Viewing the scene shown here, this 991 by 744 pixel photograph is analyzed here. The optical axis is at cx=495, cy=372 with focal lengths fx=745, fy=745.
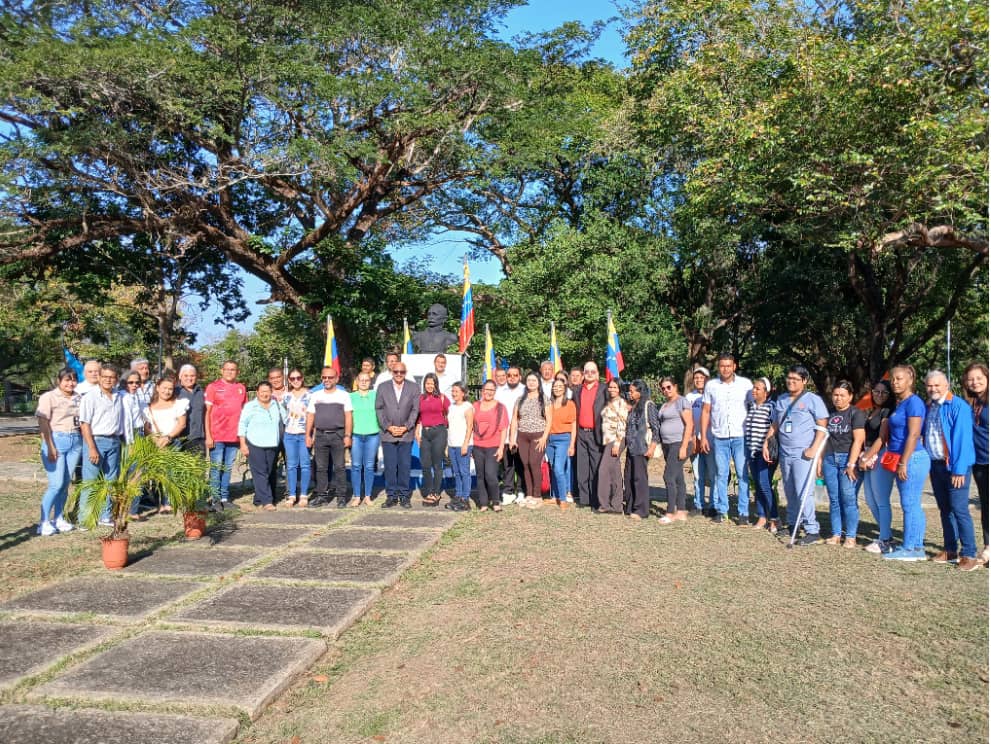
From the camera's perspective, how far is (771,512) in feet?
24.2

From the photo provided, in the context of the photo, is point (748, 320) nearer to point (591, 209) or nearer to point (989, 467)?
point (591, 209)

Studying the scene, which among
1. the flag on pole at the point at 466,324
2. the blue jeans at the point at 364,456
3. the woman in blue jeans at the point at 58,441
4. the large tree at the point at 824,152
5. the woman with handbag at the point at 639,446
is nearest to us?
the woman in blue jeans at the point at 58,441

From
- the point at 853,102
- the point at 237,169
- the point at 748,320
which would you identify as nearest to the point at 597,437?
the point at 853,102

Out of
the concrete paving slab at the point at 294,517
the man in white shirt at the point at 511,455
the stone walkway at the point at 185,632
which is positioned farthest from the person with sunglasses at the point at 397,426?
the stone walkway at the point at 185,632

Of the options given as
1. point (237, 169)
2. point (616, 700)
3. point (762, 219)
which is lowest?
point (616, 700)

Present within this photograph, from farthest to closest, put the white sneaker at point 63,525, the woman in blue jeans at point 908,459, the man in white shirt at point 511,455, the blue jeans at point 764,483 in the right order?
the man in white shirt at point 511,455 → the blue jeans at point 764,483 → the white sneaker at point 63,525 → the woman in blue jeans at point 908,459

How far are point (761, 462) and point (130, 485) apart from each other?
5592 mm

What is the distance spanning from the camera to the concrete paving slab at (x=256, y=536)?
650 centimetres

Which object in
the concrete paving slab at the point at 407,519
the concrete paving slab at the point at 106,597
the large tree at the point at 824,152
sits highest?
the large tree at the point at 824,152

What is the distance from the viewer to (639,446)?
787 centimetres

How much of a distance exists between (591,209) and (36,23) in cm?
1318

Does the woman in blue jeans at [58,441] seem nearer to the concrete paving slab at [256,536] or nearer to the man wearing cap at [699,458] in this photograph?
the concrete paving slab at [256,536]

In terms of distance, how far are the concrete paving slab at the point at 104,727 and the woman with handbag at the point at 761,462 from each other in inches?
216

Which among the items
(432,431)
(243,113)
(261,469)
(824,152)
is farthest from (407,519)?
(243,113)
